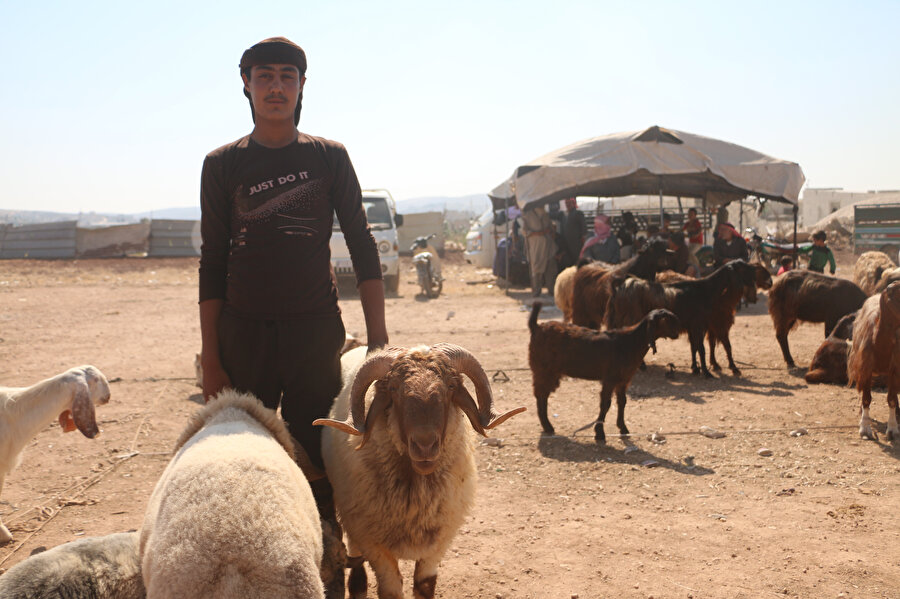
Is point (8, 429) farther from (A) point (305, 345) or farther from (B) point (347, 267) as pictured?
→ (B) point (347, 267)

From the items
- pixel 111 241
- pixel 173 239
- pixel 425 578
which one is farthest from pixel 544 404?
pixel 111 241

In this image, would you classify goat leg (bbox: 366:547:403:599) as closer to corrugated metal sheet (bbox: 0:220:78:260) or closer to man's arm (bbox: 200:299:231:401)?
man's arm (bbox: 200:299:231:401)

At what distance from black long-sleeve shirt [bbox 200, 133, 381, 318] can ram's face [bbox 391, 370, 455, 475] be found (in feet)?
2.01

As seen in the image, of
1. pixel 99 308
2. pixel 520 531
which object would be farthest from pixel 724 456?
pixel 99 308

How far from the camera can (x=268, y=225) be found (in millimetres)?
3283

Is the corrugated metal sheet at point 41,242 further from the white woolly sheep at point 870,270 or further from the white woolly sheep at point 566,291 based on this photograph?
the white woolly sheep at point 870,270

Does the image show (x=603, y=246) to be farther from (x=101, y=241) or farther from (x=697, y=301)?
(x=101, y=241)

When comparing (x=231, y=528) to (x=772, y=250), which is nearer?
(x=231, y=528)

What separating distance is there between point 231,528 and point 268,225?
147 cm

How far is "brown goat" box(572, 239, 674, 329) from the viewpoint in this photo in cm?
1034

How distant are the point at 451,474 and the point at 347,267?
46.1 ft

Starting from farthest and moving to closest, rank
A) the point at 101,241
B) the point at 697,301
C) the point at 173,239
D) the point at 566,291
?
the point at 173,239, the point at 101,241, the point at 566,291, the point at 697,301

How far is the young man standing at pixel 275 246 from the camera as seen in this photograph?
330 cm

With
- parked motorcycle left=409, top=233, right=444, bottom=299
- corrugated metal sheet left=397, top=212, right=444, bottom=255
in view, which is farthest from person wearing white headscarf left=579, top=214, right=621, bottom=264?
corrugated metal sheet left=397, top=212, right=444, bottom=255
